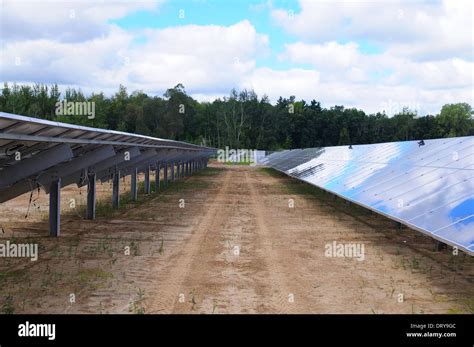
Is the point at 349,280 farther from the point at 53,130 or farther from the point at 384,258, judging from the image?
the point at 53,130

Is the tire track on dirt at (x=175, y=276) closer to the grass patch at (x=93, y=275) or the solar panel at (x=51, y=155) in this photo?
the grass patch at (x=93, y=275)

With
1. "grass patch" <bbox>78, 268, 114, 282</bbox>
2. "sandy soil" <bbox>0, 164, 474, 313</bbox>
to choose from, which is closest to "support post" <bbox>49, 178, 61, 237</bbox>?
"sandy soil" <bbox>0, 164, 474, 313</bbox>

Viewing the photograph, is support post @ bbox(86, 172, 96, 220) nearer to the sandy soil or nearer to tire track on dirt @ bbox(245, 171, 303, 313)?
the sandy soil

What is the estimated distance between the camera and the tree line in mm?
90500

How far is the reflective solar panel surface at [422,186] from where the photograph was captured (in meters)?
9.08

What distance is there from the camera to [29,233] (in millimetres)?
12945

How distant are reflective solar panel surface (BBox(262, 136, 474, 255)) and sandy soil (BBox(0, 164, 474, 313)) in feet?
2.92

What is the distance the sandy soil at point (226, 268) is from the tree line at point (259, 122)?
7440 cm

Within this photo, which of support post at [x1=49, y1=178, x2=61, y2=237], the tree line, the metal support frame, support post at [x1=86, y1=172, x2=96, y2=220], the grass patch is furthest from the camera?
the tree line

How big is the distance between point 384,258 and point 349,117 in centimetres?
9474

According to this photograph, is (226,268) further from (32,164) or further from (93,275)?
(32,164)

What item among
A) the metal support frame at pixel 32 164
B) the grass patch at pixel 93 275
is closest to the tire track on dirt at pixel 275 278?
the grass patch at pixel 93 275

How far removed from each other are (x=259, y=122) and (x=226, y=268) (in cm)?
9213
